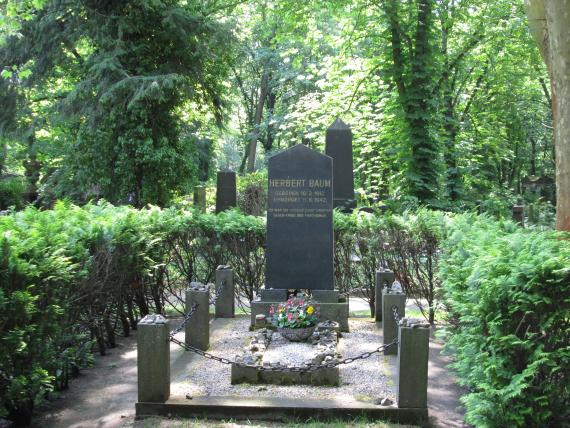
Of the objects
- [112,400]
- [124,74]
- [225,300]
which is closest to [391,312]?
[225,300]

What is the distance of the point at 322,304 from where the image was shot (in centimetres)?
888

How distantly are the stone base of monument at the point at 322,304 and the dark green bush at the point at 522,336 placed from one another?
424 centimetres

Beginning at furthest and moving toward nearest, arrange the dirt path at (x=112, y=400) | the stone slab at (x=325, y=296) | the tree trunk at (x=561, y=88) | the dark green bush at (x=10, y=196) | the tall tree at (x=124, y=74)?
the dark green bush at (x=10, y=196), the tall tree at (x=124, y=74), the stone slab at (x=325, y=296), the tree trunk at (x=561, y=88), the dirt path at (x=112, y=400)

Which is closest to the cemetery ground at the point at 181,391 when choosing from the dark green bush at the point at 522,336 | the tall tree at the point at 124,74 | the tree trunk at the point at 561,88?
the dark green bush at the point at 522,336

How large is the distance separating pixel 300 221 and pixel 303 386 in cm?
325

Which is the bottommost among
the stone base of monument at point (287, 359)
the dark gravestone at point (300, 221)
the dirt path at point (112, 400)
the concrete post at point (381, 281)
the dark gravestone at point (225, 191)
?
the dirt path at point (112, 400)

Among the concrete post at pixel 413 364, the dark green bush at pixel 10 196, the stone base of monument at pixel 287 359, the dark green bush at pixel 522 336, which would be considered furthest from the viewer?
the dark green bush at pixel 10 196

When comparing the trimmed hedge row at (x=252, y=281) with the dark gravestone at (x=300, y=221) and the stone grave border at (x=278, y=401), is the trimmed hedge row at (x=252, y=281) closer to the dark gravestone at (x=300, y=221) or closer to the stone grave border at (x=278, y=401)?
the stone grave border at (x=278, y=401)

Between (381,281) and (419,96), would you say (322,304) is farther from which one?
(419,96)

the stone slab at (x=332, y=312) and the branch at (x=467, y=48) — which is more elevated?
the branch at (x=467, y=48)

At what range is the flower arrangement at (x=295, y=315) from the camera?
25.5 ft

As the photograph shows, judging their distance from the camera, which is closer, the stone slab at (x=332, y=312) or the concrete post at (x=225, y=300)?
the stone slab at (x=332, y=312)

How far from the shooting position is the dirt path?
563 cm

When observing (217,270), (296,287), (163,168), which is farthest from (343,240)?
(163,168)
